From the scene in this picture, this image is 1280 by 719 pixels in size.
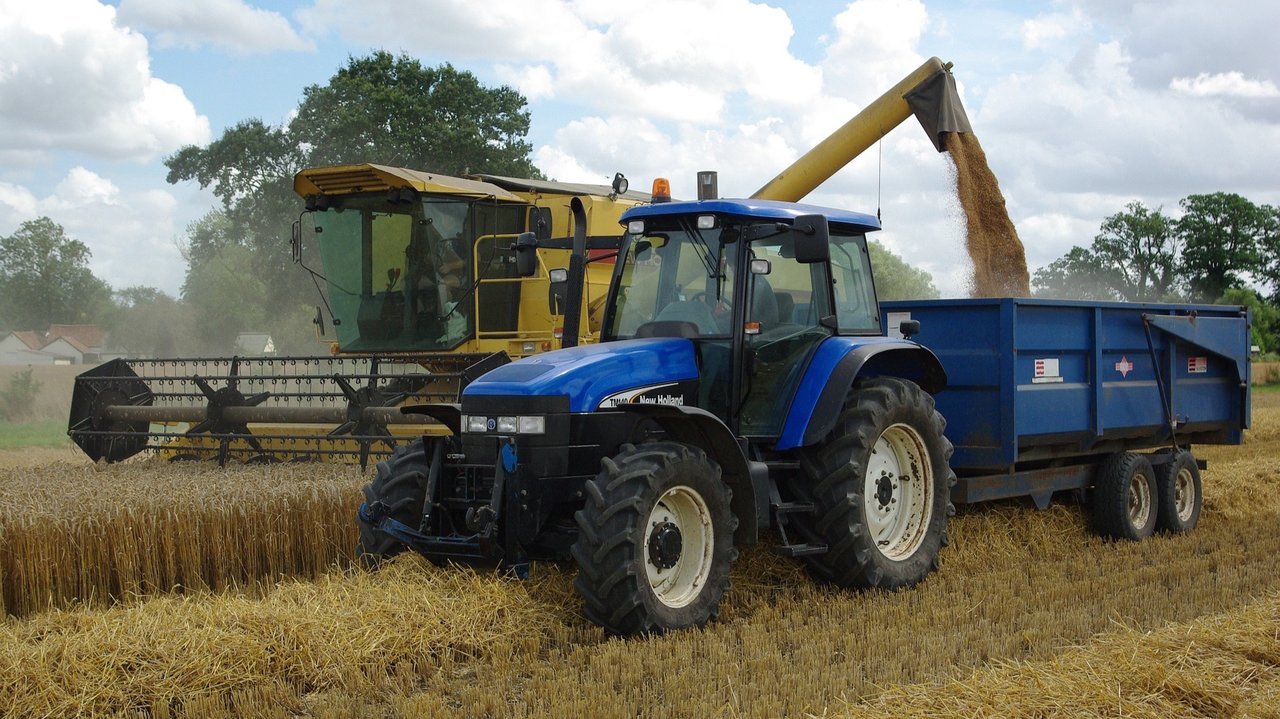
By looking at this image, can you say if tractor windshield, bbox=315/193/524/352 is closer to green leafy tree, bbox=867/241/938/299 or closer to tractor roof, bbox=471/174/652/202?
tractor roof, bbox=471/174/652/202

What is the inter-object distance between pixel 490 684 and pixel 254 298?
4004 centimetres

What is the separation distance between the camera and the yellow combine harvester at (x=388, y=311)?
1038 cm

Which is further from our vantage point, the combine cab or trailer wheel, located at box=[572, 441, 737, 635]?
the combine cab

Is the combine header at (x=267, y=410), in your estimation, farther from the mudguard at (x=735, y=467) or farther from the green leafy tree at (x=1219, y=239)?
the green leafy tree at (x=1219, y=239)

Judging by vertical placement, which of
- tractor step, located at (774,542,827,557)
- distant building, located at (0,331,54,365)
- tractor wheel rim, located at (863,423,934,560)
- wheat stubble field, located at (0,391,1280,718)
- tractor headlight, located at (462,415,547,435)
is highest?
distant building, located at (0,331,54,365)

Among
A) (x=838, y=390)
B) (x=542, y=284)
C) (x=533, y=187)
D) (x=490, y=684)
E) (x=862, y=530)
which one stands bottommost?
(x=490, y=684)

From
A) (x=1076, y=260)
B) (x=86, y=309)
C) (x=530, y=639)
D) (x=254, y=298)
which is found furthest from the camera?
(x=86, y=309)

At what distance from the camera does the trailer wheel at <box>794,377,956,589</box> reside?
641 centimetres

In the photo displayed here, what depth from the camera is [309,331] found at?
32.8 meters

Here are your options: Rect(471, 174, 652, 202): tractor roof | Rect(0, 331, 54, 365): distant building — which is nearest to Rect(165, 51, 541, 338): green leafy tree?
Rect(471, 174, 652, 202): tractor roof

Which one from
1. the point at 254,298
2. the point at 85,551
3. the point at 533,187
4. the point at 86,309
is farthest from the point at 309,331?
the point at 86,309

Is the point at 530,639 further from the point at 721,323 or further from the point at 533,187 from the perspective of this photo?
the point at 533,187

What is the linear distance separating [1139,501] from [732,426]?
14.0 feet

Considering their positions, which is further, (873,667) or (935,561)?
(935,561)
